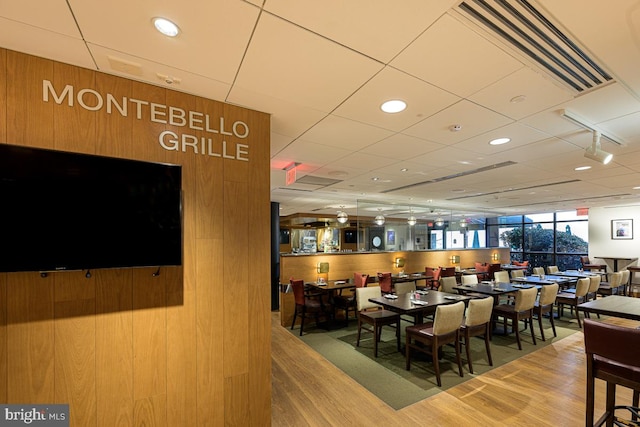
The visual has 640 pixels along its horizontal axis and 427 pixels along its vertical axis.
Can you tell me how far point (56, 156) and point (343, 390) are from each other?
3.38 m

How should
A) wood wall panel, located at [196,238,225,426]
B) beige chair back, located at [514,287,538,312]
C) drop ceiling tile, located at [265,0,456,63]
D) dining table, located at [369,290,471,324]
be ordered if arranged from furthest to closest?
beige chair back, located at [514,287,538,312] < dining table, located at [369,290,471,324] < wood wall panel, located at [196,238,225,426] < drop ceiling tile, located at [265,0,456,63]

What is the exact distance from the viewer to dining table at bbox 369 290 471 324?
3895 millimetres

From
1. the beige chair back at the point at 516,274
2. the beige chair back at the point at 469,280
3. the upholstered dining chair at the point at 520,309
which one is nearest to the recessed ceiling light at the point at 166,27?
the upholstered dining chair at the point at 520,309

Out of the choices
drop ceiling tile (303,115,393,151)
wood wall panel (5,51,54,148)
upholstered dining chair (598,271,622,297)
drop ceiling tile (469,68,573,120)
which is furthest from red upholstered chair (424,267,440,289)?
wood wall panel (5,51,54,148)

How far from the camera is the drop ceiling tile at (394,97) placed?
1.96 meters

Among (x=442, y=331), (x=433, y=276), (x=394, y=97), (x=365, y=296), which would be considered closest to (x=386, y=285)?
(x=365, y=296)

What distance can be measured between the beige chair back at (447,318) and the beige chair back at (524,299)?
171 cm

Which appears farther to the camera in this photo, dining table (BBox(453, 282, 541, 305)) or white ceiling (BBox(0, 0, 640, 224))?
dining table (BBox(453, 282, 541, 305))

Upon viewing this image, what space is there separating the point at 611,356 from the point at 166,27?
3582 mm

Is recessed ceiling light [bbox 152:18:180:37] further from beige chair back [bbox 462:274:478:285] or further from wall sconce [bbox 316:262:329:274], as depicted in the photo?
beige chair back [bbox 462:274:478:285]

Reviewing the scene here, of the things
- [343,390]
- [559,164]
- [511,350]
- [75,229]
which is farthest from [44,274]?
[559,164]

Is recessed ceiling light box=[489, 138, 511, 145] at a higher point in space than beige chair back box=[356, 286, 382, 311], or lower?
higher

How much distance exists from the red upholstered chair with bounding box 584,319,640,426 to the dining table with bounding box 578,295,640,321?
448 millimetres

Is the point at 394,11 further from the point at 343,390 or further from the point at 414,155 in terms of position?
the point at 343,390
